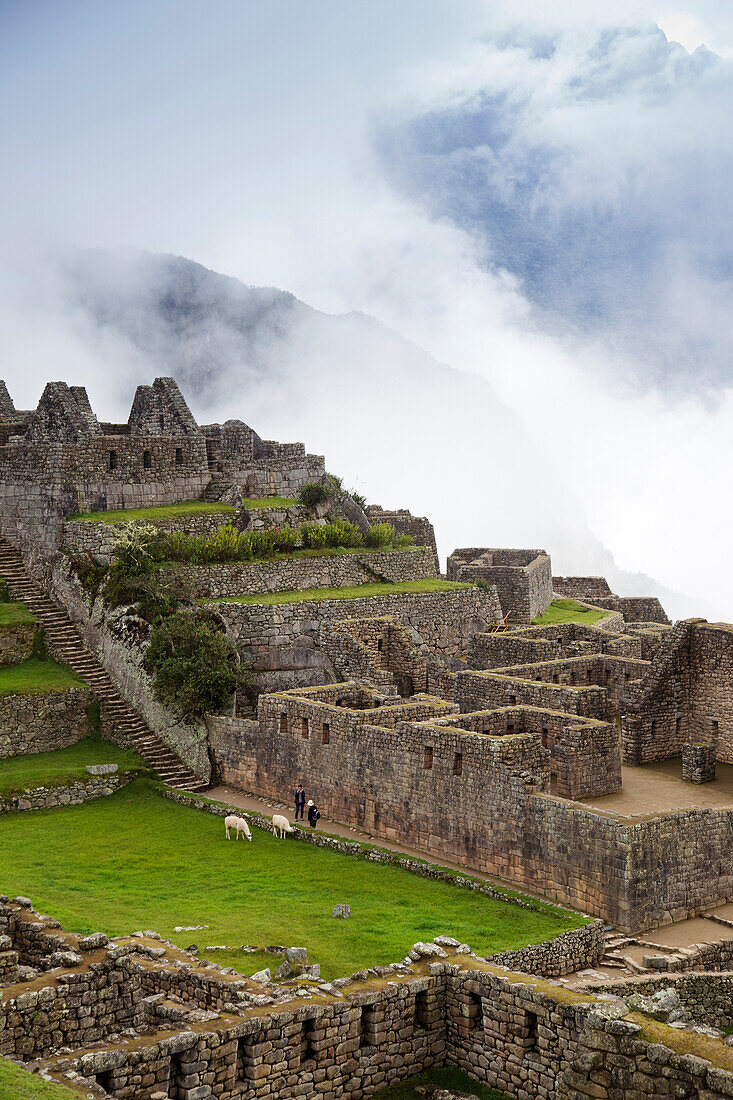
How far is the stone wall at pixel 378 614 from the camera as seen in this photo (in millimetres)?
29844

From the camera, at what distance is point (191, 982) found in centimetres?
1358

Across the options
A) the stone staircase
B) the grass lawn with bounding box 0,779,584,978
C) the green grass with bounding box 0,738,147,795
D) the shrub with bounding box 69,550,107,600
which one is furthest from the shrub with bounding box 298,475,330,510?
the grass lawn with bounding box 0,779,584,978

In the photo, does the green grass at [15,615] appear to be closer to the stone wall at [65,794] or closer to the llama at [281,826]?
the stone wall at [65,794]

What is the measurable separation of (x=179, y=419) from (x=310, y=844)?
19000 millimetres

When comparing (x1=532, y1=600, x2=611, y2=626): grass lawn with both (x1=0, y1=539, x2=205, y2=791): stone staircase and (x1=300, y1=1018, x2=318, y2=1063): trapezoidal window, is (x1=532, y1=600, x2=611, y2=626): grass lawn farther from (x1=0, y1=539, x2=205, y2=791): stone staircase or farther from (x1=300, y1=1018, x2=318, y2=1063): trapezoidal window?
(x1=300, y1=1018, x2=318, y2=1063): trapezoidal window

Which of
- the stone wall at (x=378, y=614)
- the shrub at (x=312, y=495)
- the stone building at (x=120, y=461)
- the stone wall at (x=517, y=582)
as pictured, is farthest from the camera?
the stone wall at (x=517, y=582)

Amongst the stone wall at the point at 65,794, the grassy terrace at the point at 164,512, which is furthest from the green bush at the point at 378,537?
the stone wall at the point at 65,794

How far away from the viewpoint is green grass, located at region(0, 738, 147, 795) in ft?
82.3

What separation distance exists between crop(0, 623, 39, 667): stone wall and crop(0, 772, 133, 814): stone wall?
6059mm

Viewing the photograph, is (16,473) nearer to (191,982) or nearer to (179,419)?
(179,419)

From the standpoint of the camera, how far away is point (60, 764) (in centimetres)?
2669

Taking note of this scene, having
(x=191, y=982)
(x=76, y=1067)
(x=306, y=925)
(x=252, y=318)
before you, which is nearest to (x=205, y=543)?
(x=306, y=925)

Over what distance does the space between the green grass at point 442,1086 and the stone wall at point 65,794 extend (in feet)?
44.4

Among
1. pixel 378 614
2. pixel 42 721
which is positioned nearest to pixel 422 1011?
pixel 42 721
